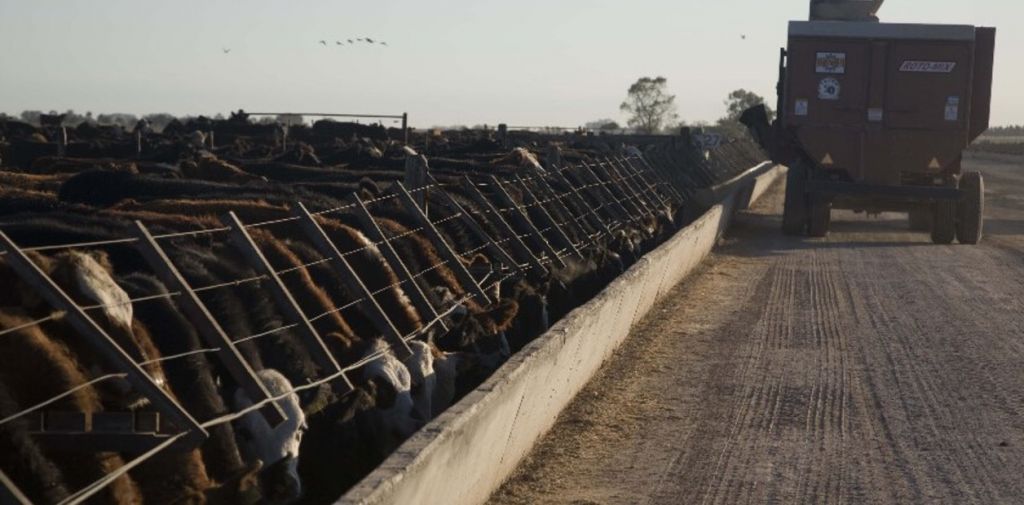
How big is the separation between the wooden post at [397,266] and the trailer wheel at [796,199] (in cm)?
1694

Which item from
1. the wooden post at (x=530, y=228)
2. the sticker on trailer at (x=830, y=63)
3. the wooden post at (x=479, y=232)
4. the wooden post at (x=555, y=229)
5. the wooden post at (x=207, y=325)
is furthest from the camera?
the sticker on trailer at (x=830, y=63)

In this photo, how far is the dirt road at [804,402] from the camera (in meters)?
8.62

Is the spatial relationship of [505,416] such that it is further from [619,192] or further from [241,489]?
[619,192]

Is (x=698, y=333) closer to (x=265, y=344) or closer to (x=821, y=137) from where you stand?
(x=265, y=344)

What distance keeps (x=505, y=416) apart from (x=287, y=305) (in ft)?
4.50

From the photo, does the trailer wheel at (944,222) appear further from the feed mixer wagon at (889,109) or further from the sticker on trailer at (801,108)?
the sticker on trailer at (801,108)

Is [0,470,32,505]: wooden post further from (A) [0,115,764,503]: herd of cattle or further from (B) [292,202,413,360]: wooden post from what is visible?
(B) [292,202,413,360]: wooden post

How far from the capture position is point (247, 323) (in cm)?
836

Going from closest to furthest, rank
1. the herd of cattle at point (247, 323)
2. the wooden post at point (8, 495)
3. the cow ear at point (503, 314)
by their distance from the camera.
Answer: the wooden post at point (8, 495) → the herd of cattle at point (247, 323) → the cow ear at point (503, 314)

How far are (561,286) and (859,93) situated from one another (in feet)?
42.0

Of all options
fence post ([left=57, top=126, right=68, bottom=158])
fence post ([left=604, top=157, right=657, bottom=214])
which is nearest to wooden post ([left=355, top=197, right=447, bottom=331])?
fence post ([left=604, top=157, right=657, bottom=214])

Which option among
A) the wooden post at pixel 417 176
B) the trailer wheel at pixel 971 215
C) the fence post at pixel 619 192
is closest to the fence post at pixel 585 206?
the fence post at pixel 619 192

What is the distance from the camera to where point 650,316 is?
15.6m

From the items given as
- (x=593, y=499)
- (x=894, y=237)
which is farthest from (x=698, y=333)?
(x=894, y=237)
